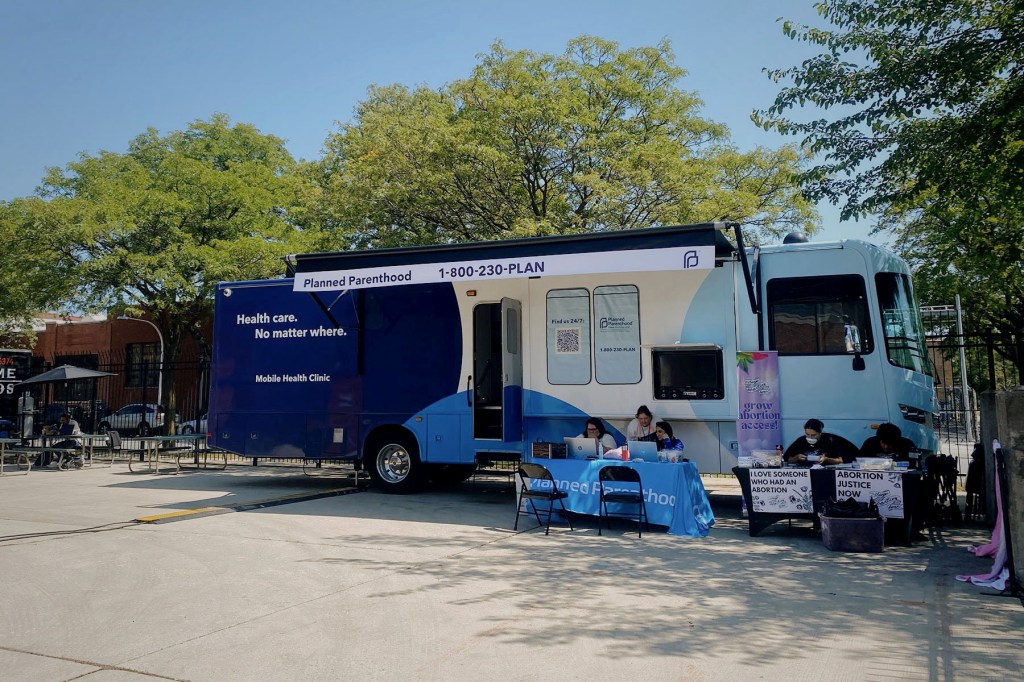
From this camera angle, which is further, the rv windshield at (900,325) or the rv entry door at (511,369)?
the rv entry door at (511,369)

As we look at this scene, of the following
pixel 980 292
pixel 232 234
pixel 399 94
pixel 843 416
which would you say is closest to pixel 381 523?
pixel 843 416

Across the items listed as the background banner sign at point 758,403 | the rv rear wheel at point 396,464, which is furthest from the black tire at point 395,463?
the background banner sign at point 758,403

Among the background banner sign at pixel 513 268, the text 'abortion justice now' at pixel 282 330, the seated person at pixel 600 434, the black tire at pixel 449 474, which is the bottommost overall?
the black tire at pixel 449 474

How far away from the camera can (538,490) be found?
10.2 m

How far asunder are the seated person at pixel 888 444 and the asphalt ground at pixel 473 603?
106 centimetres

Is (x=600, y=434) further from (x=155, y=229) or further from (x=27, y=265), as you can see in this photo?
(x=27, y=265)

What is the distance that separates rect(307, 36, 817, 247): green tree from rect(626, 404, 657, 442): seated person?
24.8ft

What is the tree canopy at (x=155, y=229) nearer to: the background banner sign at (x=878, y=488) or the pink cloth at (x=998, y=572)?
the background banner sign at (x=878, y=488)

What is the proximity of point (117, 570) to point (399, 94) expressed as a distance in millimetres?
25311

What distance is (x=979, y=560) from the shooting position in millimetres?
7773

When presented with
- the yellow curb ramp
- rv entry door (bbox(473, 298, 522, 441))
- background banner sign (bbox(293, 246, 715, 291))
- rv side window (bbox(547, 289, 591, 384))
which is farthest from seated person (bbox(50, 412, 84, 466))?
rv side window (bbox(547, 289, 591, 384))

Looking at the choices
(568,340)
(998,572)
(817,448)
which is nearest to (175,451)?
(568,340)

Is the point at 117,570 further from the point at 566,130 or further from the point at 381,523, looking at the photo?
the point at 566,130

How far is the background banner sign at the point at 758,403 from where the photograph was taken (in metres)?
10.0
